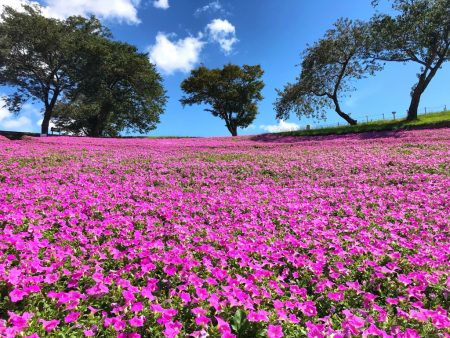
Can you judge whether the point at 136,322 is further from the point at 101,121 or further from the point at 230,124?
the point at 230,124

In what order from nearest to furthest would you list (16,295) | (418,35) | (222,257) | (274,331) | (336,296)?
1. (274,331)
2. (16,295)
3. (336,296)
4. (222,257)
5. (418,35)

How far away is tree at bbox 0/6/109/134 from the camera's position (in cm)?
4712

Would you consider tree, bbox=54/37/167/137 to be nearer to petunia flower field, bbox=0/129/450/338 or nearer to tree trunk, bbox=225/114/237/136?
tree trunk, bbox=225/114/237/136

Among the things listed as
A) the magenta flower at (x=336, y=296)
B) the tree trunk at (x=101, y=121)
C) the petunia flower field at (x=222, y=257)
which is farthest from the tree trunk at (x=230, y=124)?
the magenta flower at (x=336, y=296)

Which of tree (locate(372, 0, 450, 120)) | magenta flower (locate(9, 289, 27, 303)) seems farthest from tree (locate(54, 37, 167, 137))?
magenta flower (locate(9, 289, 27, 303))

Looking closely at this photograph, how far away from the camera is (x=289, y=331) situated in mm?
4172

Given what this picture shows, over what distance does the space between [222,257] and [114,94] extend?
56849 mm

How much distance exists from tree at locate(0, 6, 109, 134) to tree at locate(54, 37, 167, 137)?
1775 millimetres

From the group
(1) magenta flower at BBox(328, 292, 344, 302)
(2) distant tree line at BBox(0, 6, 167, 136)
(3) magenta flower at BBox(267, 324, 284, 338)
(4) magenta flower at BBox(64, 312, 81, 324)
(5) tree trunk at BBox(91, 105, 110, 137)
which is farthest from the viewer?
(5) tree trunk at BBox(91, 105, 110, 137)

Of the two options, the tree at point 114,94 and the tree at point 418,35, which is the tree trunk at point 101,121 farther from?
the tree at point 418,35

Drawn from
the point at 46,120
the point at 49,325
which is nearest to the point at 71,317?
the point at 49,325

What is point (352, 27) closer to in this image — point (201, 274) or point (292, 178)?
point (292, 178)

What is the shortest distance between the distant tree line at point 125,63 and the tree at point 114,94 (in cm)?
16

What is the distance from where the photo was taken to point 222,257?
605 centimetres
